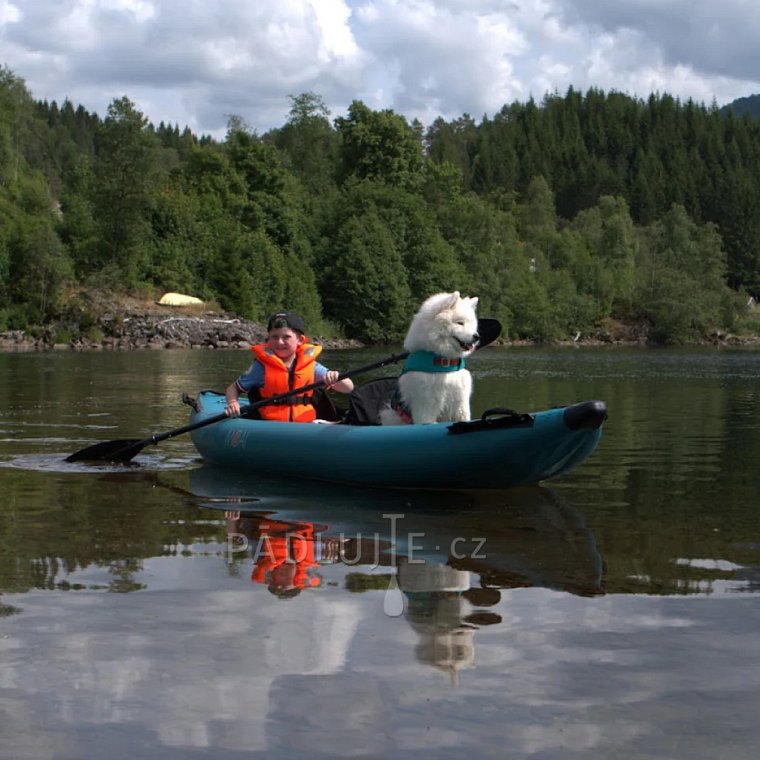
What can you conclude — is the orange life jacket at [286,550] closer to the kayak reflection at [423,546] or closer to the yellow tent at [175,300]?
the kayak reflection at [423,546]

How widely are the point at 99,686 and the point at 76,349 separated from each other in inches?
1724

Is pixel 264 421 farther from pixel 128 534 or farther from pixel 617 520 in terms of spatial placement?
pixel 617 520

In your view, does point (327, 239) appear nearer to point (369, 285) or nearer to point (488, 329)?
point (369, 285)

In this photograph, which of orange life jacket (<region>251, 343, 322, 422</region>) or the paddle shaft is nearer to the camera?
the paddle shaft

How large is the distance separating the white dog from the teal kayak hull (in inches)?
11.8

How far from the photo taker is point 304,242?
66.5m

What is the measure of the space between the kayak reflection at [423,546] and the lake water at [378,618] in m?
0.03

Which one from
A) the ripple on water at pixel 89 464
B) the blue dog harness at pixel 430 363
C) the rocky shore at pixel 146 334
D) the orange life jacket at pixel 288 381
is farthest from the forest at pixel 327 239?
the blue dog harness at pixel 430 363

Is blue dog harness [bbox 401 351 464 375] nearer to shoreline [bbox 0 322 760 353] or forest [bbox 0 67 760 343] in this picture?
shoreline [bbox 0 322 760 353]

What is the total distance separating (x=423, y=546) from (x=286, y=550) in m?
0.80

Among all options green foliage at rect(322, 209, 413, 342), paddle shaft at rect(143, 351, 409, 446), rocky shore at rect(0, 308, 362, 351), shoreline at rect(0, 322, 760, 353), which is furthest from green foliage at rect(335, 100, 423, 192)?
paddle shaft at rect(143, 351, 409, 446)

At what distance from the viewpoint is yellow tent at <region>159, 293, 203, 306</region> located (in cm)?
5534

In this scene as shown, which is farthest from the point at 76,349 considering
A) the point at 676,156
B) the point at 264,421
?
the point at 676,156

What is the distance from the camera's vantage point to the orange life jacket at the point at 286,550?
581 cm
